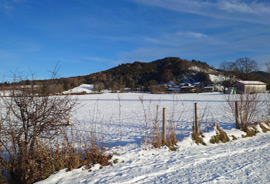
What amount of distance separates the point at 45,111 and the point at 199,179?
403cm

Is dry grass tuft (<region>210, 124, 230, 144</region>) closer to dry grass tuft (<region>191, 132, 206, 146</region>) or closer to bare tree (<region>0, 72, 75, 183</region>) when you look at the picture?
dry grass tuft (<region>191, 132, 206, 146</region>)

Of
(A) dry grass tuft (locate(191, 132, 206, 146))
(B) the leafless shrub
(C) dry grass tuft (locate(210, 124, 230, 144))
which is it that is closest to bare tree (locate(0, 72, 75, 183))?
(B) the leafless shrub

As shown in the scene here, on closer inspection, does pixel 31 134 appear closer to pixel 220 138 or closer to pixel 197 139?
pixel 197 139

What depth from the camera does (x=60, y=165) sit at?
4.39m

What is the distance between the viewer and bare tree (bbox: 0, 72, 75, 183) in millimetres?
3994

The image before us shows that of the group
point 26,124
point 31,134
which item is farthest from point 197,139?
point 26,124

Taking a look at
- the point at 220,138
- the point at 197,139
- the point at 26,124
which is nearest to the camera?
the point at 26,124

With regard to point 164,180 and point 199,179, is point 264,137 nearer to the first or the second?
point 199,179

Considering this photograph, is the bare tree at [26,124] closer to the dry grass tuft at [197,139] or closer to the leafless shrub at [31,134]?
the leafless shrub at [31,134]

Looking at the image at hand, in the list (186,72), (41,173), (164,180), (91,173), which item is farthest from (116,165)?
(186,72)

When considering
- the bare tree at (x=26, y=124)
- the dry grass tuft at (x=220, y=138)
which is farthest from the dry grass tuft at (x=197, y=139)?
the bare tree at (x=26, y=124)

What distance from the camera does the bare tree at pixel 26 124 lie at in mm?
3994

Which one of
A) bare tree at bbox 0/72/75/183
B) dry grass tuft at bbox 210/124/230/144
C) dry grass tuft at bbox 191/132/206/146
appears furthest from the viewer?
dry grass tuft at bbox 210/124/230/144

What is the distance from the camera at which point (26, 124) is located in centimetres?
411
